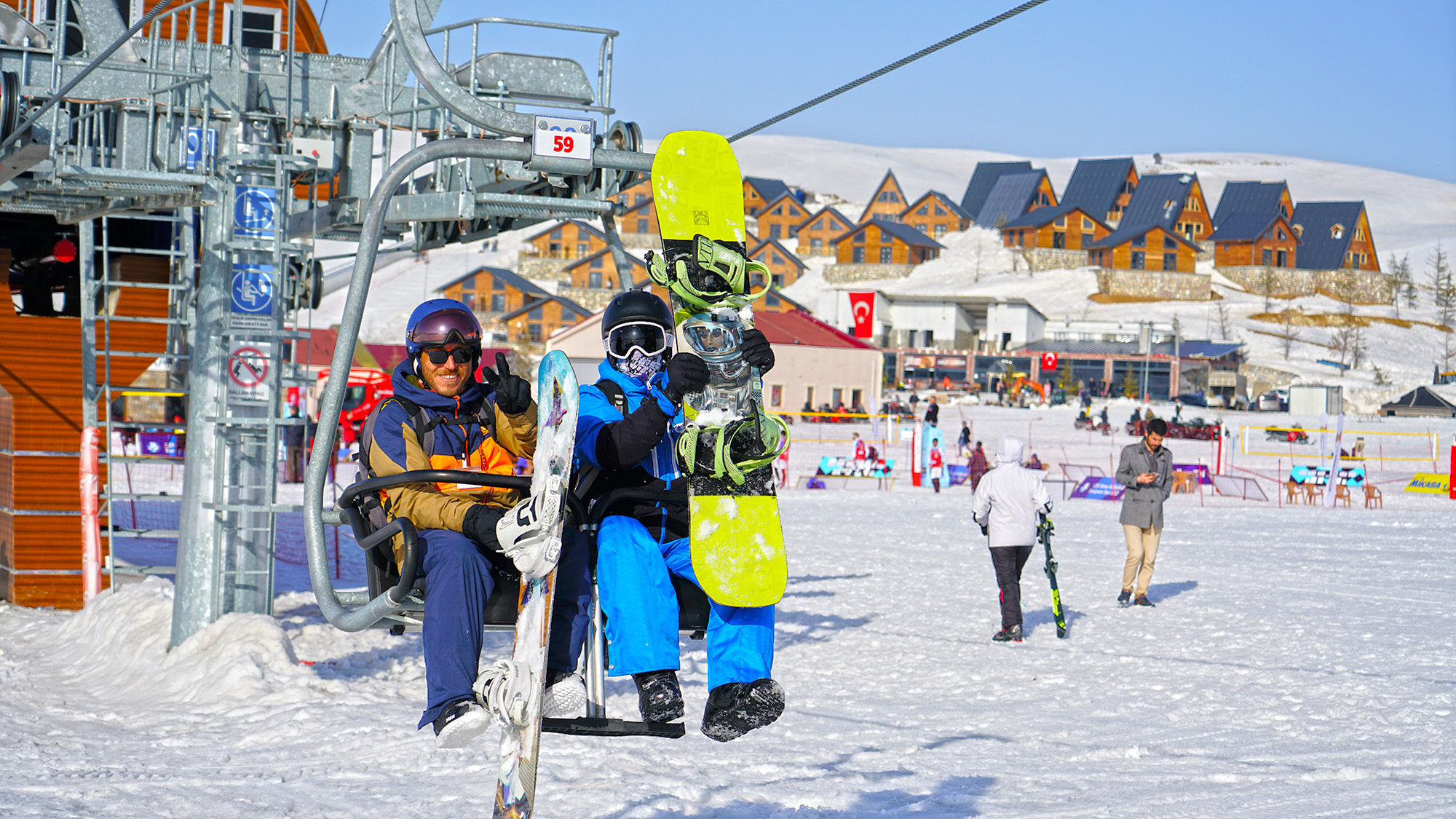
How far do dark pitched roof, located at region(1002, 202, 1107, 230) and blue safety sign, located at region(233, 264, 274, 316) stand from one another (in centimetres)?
9112

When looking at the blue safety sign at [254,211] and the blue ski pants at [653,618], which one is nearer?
the blue ski pants at [653,618]

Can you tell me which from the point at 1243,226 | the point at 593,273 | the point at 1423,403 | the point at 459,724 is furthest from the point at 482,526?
the point at 1243,226

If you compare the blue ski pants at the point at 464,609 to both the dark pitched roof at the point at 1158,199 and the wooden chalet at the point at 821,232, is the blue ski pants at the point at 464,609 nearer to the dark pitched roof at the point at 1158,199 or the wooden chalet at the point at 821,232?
the dark pitched roof at the point at 1158,199

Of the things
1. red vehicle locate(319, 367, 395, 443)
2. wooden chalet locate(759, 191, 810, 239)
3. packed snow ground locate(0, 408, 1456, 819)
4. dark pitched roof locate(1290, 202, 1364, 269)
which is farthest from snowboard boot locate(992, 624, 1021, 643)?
wooden chalet locate(759, 191, 810, 239)

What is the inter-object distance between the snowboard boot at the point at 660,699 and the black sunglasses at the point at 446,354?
47.3 inches

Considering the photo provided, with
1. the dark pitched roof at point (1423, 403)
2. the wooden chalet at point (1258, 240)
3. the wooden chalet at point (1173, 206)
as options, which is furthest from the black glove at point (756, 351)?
the wooden chalet at point (1258, 240)

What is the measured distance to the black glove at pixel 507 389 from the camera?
14.4ft

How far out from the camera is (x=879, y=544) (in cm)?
1781

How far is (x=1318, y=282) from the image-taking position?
94.6 m

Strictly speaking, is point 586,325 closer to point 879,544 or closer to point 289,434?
point 289,434

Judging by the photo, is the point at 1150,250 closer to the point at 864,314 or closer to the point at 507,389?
the point at 864,314

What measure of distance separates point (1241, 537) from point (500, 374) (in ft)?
57.0

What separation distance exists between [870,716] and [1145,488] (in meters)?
4.67

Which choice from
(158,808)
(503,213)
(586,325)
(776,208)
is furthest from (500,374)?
(776,208)
